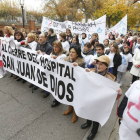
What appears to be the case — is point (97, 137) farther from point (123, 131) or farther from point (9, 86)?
point (9, 86)

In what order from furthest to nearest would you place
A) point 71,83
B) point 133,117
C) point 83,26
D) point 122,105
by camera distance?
point 83,26 → point 71,83 → point 122,105 → point 133,117

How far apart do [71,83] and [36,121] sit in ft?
3.77

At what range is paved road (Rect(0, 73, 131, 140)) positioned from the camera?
2295 mm

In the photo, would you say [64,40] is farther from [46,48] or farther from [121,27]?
[121,27]

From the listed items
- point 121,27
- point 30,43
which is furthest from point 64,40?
point 121,27

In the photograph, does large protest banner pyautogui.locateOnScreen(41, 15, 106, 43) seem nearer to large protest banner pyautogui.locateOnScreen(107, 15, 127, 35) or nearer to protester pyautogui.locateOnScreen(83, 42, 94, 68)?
large protest banner pyautogui.locateOnScreen(107, 15, 127, 35)

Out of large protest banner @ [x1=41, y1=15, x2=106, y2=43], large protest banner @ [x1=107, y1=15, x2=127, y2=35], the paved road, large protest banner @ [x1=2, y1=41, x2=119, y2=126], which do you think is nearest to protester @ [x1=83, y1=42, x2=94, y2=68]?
large protest banner @ [x1=2, y1=41, x2=119, y2=126]

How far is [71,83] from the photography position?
241cm

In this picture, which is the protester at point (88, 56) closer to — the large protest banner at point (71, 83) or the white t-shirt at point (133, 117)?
the large protest banner at point (71, 83)

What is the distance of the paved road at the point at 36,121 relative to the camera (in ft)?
7.53

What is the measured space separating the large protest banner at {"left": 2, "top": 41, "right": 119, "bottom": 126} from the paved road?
0.46 meters

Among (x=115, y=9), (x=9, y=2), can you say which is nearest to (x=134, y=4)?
(x=115, y=9)

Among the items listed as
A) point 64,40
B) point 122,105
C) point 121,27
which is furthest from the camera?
point 121,27

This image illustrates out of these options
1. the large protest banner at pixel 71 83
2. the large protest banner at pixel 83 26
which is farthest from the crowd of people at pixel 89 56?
the large protest banner at pixel 83 26
